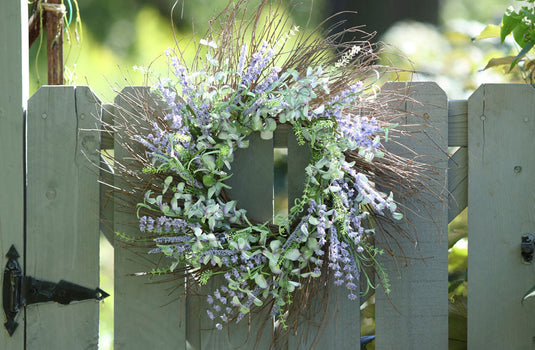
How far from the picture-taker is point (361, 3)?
572cm

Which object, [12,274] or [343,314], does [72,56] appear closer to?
[12,274]

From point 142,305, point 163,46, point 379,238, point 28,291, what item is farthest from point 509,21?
point 163,46

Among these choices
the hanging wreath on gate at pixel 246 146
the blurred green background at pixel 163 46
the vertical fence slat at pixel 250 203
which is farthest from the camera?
the blurred green background at pixel 163 46

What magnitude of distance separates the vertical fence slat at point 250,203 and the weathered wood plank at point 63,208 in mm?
379

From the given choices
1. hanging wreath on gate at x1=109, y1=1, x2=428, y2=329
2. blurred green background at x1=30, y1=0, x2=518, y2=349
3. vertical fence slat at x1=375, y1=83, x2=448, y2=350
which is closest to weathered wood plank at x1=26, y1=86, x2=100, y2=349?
hanging wreath on gate at x1=109, y1=1, x2=428, y2=329

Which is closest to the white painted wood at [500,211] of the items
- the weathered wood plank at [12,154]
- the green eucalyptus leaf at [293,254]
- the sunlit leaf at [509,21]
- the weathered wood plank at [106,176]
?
the sunlit leaf at [509,21]

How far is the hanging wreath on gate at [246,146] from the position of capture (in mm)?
1639

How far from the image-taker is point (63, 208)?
1.90 metres

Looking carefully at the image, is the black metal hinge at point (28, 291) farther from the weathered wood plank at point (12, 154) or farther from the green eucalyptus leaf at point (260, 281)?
the green eucalyptus leaf at point (260, 281)

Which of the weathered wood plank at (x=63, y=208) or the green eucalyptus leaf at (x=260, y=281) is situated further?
the weathered wood plank at (x=63, y=208)

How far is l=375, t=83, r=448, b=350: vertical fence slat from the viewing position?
6.16 feet

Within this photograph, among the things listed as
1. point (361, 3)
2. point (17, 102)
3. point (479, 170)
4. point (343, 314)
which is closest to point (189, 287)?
point (343, 314)

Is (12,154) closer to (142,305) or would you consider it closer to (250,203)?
(142,305)

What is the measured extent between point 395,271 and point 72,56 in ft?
9.13
